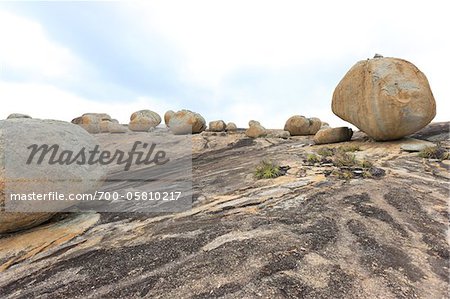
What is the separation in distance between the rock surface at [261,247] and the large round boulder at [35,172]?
0.55 m

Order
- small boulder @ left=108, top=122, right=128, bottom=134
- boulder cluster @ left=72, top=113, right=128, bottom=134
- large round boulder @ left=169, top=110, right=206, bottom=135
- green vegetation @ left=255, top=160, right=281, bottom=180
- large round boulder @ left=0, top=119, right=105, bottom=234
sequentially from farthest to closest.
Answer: boulder cluster @ left=72, top=113, right=128, bottom=134 → small boulder @ left=108, top=122, right=128, bottom=134 → large round boulder @ left=169, top=110, right=206, bottom=135 → green vegetation @ left=255, top=160, right=281, bottom=180 → large round boulder @ left=0, top=119, right=105, bottom=234

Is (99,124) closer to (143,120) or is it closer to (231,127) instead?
(143,120)

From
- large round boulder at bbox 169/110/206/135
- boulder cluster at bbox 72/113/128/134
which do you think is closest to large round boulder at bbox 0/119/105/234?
large round boulder at bbox 169/110/206/135

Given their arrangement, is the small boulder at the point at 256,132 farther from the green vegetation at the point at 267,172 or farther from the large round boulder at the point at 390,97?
the green vegetation at the point at 267,172

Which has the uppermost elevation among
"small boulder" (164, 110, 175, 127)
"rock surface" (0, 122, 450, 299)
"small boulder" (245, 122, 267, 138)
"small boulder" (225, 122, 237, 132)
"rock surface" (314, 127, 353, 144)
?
"small boulder" (164, 110, 175, 127)

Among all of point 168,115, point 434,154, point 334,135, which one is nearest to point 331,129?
point 334,135

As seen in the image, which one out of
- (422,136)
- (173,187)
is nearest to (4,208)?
(173,187)

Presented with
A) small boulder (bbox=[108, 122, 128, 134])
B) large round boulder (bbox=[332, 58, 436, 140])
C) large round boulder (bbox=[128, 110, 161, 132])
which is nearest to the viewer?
large round boulder (bbox=[332, 58, 436, 140])

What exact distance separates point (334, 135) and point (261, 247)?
1301 centimetres

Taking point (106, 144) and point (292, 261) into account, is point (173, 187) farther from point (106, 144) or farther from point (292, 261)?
point (106, 144)

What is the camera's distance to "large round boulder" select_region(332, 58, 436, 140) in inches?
484

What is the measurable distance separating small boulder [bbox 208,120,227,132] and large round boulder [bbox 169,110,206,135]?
115 centimetres

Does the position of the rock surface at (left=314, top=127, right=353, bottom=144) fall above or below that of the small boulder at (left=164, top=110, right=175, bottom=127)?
below

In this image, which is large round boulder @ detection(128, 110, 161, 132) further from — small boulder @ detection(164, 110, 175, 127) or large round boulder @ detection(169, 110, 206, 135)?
large round boulder @ detection(169, 110, 206, 135)
